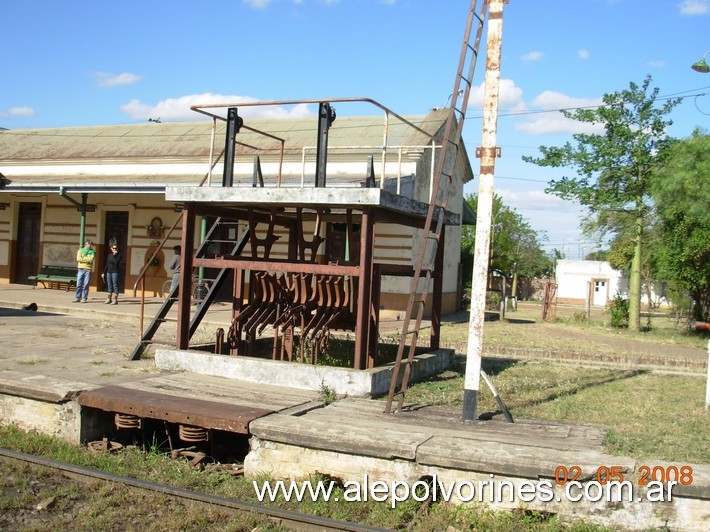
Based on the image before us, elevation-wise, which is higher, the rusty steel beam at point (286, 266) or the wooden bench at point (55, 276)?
the rusty steel beam at point (286, 266)

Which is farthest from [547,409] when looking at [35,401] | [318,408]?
[35,401]

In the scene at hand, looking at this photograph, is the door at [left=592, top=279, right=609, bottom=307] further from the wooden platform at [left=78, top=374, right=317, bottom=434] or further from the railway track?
the railway track

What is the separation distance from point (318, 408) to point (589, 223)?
20447 millimetres

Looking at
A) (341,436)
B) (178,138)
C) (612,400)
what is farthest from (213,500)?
(178,138)

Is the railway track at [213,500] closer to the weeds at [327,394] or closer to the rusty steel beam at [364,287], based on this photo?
the weeds at [327,394]

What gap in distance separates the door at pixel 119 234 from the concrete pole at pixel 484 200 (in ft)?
62.8

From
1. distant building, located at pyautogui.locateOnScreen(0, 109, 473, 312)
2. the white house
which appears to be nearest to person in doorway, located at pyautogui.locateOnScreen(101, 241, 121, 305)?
distant building, located at pyautogui.locateOnScreen(0, 109, 473, 312)

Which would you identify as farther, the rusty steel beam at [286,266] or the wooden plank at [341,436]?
the rusty steel beam at [286,266]

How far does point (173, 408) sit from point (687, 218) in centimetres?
1648

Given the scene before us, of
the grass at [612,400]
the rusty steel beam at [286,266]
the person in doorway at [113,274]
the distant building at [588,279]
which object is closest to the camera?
the grass at [612,400]

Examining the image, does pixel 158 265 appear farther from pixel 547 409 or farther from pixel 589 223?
pixel 547 409

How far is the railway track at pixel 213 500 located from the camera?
535 centimetres

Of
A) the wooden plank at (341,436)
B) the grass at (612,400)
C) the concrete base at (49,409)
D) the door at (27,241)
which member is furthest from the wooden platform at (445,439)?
the door at (27,241)
